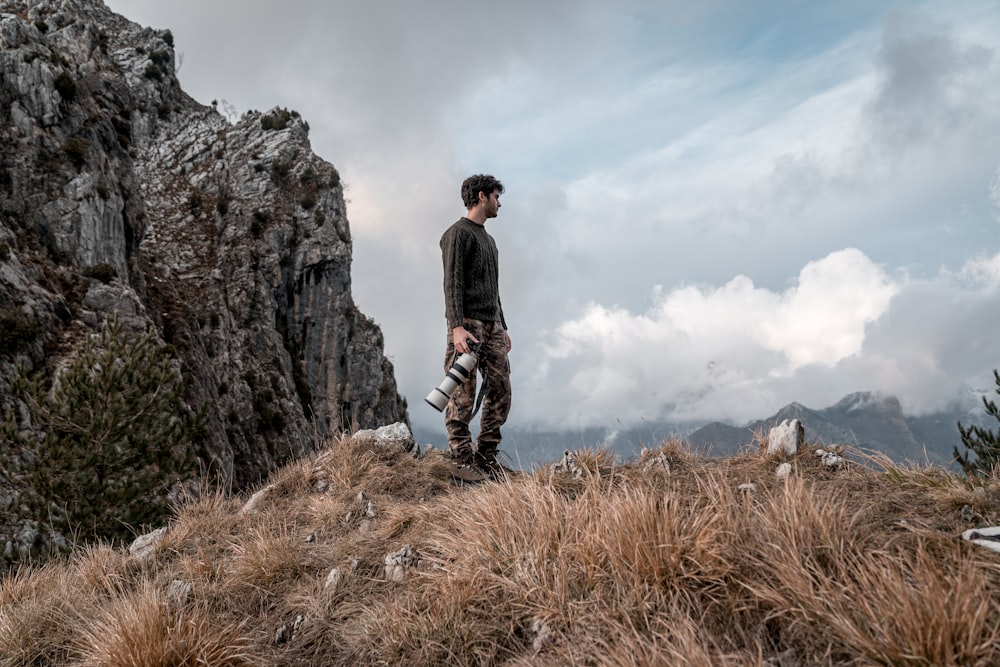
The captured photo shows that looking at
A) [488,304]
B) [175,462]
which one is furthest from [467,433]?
[175,462]

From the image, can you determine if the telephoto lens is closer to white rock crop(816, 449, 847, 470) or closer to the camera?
the camera

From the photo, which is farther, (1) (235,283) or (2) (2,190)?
(1) (235,283)

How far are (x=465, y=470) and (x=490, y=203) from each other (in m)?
3.04

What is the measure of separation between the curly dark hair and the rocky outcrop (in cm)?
365

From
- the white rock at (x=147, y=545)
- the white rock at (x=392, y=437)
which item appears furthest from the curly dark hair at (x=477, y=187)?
the white rock at (x=147, y=545)

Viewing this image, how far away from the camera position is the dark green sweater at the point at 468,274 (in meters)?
5.41

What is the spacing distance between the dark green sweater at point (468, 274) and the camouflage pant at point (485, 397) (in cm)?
18

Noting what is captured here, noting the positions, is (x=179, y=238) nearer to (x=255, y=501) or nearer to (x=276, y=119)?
(x=276, y=119)

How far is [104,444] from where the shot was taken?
8242 mm

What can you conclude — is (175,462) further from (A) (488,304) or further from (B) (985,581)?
(B) (985,581)

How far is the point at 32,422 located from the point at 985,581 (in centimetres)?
1773

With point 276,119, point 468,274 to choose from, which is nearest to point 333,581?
point 468,274

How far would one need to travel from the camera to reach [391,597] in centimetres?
302

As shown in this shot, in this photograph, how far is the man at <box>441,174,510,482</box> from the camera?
5512 millimetres
